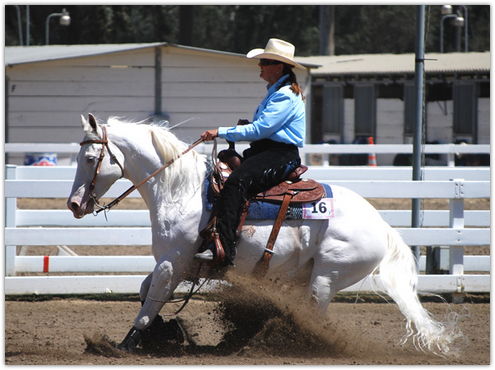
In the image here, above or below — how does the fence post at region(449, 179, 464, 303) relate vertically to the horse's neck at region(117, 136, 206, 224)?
below

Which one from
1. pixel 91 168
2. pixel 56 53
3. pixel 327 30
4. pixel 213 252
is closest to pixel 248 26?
pixel 327 30

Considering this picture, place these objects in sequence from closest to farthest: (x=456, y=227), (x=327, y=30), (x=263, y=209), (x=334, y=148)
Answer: (x=263, y=209) → (x=456, y=227) → (x=334, y=148) → (x=327, y=30)

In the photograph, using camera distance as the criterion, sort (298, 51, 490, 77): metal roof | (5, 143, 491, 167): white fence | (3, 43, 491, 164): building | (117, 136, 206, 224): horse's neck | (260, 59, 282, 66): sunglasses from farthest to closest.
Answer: (298, 51, 490, 77): metal roof → (3, 43, 491, 164): building → (5, 143, 491, 167): white fence → (260, 59, 282, 66): sunglasses → (117, 136, 206, 224): horse's neck

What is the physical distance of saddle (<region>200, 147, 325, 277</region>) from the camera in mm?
4913

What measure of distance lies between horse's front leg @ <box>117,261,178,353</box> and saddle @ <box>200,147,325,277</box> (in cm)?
34

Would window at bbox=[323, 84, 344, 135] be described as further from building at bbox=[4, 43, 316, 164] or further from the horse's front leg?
the horse's front leg

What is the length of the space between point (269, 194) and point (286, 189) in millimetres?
147

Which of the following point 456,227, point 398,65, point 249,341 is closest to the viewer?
point 249,341

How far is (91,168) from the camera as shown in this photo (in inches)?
193

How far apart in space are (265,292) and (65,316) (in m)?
2.46

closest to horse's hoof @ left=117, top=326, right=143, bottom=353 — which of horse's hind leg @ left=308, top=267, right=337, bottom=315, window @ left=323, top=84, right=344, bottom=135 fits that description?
horse's hind leg @ left=308, top=267, right=337, bottom=315

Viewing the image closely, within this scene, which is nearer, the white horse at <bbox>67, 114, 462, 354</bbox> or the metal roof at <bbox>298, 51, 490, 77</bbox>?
the white horse at <bbox>67, 114, 462, 354</bbox>

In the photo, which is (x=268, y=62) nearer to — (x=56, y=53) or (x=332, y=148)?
(x=332, y=148)

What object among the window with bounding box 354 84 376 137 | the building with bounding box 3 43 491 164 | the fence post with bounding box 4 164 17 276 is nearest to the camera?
the fence post with bounding box 4 164 17 276
